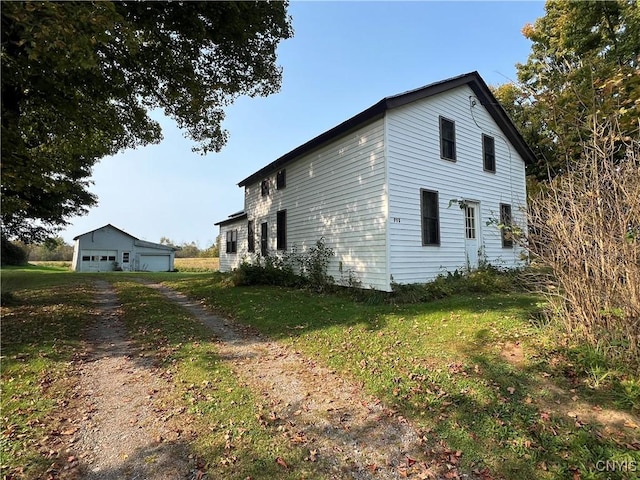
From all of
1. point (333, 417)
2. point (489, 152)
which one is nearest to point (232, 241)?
point (489, 152)

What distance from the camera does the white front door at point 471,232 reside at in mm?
11562

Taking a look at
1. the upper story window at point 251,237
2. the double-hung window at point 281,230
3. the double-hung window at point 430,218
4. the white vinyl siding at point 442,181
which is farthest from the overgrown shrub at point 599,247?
the upper story window at point 251,237

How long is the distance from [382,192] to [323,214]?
3.02 m

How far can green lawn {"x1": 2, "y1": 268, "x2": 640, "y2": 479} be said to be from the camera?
116 inches

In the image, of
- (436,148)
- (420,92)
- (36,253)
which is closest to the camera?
(420,92)

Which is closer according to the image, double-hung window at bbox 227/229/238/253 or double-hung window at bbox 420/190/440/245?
double-hung window at bbox 420/190/440/245

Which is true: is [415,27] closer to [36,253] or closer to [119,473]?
[119,473]

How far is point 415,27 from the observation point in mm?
9922

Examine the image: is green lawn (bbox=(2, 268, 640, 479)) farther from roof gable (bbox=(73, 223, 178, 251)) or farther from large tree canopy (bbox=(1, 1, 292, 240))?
roof gable (bbox=(73, 223, 178, 251))

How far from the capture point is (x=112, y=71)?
7.96 m

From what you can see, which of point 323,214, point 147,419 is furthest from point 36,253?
point 147,419

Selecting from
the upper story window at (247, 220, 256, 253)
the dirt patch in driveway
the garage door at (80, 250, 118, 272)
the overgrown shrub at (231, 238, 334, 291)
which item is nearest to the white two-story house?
the overgrown shrub at (231, 238, 334, 291)
